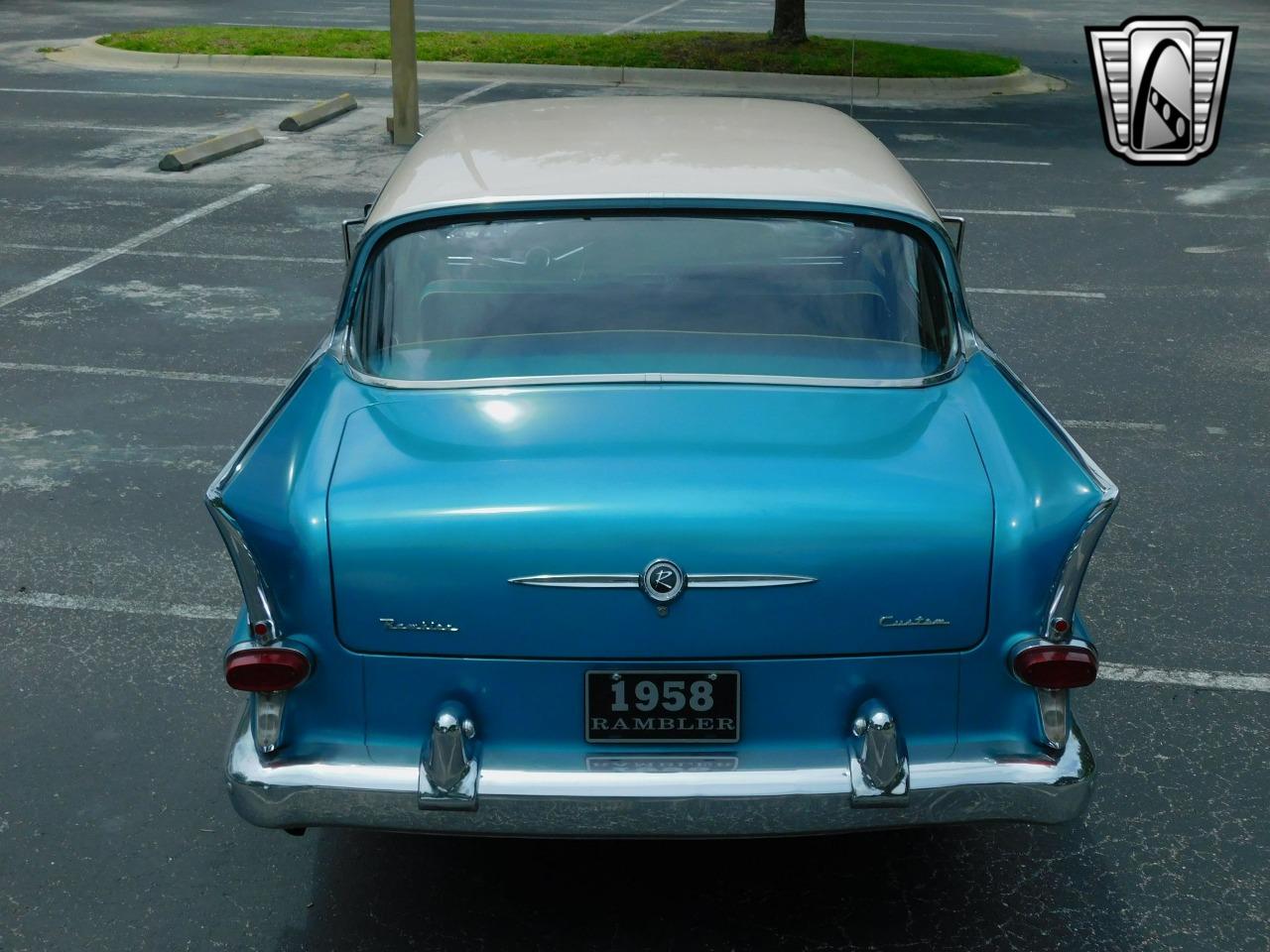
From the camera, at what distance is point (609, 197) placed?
4.14 m

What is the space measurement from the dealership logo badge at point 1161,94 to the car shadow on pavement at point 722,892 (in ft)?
40.8

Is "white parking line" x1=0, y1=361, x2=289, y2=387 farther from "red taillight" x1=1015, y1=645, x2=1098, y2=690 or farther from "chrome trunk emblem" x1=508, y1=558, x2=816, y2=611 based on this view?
"red taillight" x1=1015, y1=645, x2=1098, y2=690

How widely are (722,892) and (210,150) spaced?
11.7 meters

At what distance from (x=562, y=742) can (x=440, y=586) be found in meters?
0.44

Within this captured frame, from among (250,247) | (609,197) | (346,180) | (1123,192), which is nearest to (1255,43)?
(1123,192)

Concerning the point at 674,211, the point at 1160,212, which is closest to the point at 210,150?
the point at 1160,212

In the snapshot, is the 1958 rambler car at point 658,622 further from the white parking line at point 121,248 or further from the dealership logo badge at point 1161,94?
the dealership logo badge at point 1161,94

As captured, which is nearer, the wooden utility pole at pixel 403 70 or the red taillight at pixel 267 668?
the red taillight at pixel 267 668

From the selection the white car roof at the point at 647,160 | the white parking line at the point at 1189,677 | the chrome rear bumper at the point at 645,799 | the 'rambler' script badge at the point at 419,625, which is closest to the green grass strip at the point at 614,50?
the white car roof at the point at 647,160

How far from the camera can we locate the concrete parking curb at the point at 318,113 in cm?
1542

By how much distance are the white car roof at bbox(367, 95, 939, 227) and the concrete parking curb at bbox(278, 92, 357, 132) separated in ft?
35.2

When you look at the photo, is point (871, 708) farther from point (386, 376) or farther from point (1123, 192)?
point (1123, 192)

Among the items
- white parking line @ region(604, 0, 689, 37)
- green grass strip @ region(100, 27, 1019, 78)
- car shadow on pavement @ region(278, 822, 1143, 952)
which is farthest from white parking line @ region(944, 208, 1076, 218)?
white parking line @ region(604, 0, 689, 37)

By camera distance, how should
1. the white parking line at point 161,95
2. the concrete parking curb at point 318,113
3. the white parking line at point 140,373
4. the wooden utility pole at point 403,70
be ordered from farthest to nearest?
the white parking line at point 161,95
the concrete parking curb at point 318,113
the wooden utility pole at point 403,70
the white parking line at point 140,373
